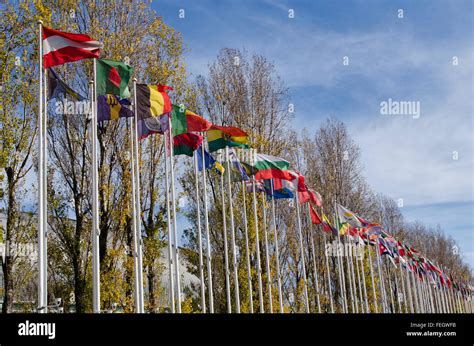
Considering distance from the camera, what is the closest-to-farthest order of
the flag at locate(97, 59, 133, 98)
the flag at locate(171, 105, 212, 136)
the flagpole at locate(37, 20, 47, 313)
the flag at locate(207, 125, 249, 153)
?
the flagpole at locate(37, 20, 47, 313), the flag at locate(97, 59, 133, 98), the flag at locate(171, 105, 212, 136), the flag at locate(207, 125, 249, 153)

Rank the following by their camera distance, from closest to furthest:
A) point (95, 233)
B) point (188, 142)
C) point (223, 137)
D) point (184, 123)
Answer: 1. point (95, 233)
2. point (184, 123)
3. point (188, 142)
4. point (223, 137)

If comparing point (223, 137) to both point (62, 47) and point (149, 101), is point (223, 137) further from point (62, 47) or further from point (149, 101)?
point (62, 47)

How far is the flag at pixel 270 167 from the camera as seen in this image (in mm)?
23484

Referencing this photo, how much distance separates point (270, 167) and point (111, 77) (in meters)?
10.5

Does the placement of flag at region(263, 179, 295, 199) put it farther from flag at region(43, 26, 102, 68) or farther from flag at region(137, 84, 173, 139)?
flag at region(43, 26, 102, 68)

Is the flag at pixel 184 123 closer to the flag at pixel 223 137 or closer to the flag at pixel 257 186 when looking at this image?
the flag at pixel 223 137

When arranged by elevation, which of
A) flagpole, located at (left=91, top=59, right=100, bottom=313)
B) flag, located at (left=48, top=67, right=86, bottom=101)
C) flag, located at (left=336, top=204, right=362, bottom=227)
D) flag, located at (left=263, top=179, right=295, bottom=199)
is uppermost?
flag, located at (left=48, top=67, right=86, bottom=101)

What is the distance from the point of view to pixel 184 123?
1859 cm

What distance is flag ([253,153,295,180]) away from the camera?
23.5 metres

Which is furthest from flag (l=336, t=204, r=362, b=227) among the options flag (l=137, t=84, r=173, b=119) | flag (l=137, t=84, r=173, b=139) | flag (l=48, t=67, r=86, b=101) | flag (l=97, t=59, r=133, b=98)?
flag (l=48, t=67, r=86, b=101)

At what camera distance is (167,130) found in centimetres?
1820

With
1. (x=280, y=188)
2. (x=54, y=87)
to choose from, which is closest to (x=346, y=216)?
(x=280, y=188)

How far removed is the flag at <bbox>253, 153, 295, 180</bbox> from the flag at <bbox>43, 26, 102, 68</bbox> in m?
11.2
